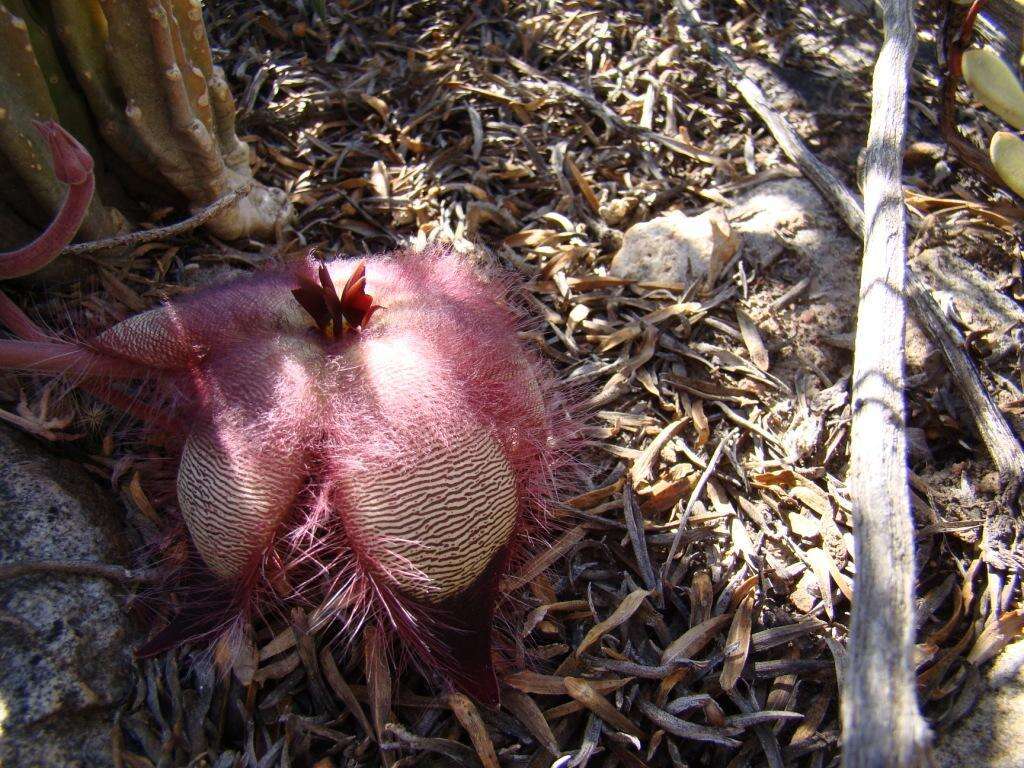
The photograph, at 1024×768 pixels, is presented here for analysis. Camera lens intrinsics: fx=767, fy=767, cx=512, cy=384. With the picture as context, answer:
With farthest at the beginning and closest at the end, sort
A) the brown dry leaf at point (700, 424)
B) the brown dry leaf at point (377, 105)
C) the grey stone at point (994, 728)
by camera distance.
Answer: the brown dry leaf at point (377, 105)
the brown dry leaf at point (700, 424)
the grey stone at point (994, 728)

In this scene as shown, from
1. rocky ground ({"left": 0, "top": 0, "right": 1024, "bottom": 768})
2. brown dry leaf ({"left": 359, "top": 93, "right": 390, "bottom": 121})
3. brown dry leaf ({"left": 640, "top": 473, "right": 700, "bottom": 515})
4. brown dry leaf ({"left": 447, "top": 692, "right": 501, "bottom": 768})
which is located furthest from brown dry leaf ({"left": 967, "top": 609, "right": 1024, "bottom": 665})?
brown dry leaf ({"left": 359, "top": 93, "right": 390, "bottom": 121})

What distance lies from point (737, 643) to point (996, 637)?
419 millimetres

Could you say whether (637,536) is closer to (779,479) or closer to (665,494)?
(665,494)

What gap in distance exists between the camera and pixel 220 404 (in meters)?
1.07

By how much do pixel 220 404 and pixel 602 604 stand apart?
689 millimetres

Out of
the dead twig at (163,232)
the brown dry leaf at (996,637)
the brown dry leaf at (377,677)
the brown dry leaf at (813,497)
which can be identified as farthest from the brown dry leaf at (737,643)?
the dead twig at (163,232)

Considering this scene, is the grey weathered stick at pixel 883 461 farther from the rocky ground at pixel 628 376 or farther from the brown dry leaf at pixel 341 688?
the brown dry leaf at pixel 341 688

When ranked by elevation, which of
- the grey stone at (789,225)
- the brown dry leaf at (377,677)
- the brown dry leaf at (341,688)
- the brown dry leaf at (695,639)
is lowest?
the brown dry leaf at (341,688)

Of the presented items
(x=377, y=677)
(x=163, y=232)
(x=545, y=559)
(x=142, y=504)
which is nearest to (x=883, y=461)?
(x=545, y=559)

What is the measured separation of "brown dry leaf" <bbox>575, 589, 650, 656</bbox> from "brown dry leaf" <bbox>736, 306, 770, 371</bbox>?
60 cm

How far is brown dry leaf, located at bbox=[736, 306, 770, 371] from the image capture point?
1.61 metres

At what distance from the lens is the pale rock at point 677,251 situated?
1.72 meters

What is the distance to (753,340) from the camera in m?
1.64

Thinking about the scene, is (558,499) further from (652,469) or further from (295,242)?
(295,242)
